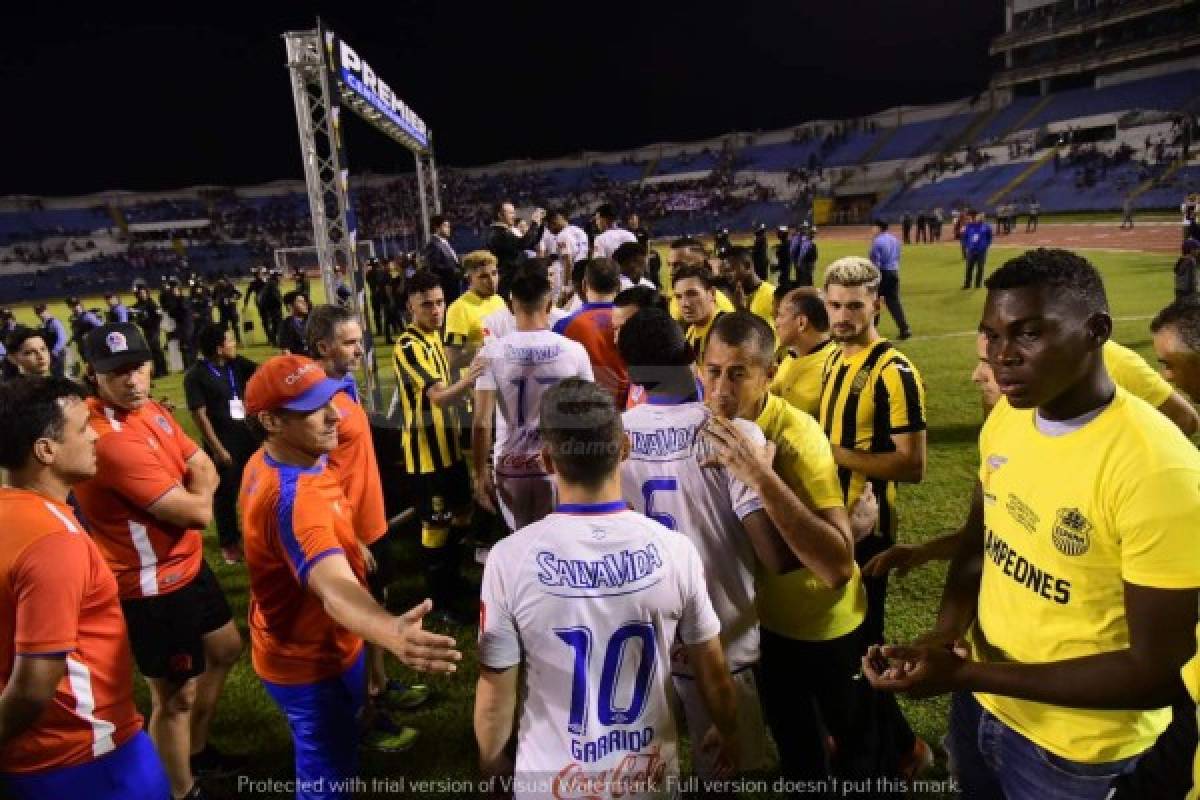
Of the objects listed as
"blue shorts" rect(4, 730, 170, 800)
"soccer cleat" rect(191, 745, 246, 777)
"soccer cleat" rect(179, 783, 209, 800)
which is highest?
"blue shorts" rect(4, 730, 170, 800)

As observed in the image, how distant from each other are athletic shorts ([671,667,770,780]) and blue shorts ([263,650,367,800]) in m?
1.32

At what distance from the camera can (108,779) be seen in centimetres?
228

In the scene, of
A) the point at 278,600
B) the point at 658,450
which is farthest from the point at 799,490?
the point at 278,600

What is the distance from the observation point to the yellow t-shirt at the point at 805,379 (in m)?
4.03

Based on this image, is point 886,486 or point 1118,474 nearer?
point 1118,474

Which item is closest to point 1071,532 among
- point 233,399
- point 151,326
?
point 233,399

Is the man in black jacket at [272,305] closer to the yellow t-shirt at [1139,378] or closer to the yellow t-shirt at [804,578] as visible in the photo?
the yellow t-shirt at [804,578]

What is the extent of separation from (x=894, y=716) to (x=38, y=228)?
69789 mm

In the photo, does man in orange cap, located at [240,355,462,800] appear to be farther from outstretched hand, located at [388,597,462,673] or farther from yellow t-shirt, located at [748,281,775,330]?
yellow t-shirt, located at [748,281,775,330]

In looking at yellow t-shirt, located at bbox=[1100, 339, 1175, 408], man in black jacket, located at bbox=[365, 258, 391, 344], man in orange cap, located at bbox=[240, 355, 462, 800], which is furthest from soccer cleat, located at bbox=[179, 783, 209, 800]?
man in black jacket, located at bbox=[365, 258, 391, 344]

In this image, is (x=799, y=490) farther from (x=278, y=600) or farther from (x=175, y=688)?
(x=175, y=688)

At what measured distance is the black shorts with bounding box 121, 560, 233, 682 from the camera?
317 centimetres

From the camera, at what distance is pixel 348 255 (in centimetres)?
818

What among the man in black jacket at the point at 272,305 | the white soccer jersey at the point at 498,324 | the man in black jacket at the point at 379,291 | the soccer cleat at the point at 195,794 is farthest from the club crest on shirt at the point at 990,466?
the man in black jacket at the point at 272,305
